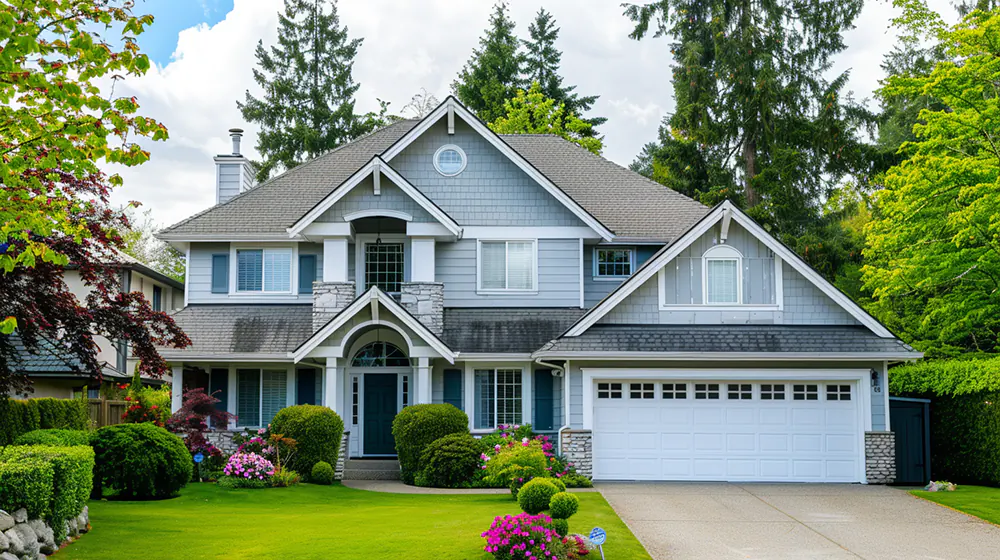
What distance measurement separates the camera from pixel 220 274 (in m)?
23.8

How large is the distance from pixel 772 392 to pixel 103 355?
20.6 m

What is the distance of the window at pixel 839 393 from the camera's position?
802 inches

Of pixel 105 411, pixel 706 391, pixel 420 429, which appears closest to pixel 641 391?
pixel 706 391

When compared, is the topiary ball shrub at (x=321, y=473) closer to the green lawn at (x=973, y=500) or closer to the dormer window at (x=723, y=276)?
the dormer window at (x=723, y=276)

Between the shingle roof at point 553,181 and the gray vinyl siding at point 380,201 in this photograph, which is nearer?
the gray vinyl siding at point 380,201

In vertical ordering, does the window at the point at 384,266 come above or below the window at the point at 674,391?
above

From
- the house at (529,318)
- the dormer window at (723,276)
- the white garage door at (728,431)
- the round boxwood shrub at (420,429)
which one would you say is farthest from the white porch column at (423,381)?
the dormer window at (723,276)

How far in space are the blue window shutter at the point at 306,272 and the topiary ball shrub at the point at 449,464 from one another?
5.96 m

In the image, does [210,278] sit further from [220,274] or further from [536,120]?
[536,120]

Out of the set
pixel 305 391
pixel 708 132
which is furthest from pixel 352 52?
pixel 305 391

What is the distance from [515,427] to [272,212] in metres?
8.29

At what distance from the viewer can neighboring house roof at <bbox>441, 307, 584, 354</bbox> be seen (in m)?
21.9

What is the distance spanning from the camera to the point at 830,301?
2058 cm

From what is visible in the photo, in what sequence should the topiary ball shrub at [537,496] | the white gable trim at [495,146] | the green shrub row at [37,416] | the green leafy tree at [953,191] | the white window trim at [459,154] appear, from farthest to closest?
the white window trim at [459,154] → the white gable trim at [495,146] → the green leafy tree at [953,191] → the green shrub row at [37,416] → the topiary ball shrub at [537,496]
